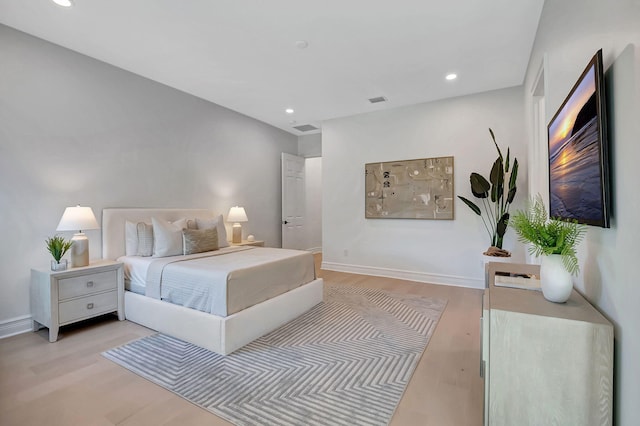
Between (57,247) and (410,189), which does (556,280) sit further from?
(57,247)

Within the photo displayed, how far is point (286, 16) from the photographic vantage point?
2.51 m

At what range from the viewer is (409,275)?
4629mm

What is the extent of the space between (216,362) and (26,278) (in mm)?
2144

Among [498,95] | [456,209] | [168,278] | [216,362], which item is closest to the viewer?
[216,362]

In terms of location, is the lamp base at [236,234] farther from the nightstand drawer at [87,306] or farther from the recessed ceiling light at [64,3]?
the recessed ceiling light at [64,3]

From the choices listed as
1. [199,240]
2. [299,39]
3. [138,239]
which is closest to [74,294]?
[138,239]

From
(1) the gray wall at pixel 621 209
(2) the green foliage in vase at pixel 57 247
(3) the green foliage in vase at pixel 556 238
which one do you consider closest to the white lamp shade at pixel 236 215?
(2) the green foliage in vase at pixel 57 247

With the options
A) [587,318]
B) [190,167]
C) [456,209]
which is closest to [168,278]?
[190,167]

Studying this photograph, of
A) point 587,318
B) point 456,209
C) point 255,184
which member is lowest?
point 587,318

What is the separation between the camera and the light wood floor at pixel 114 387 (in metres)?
1.64

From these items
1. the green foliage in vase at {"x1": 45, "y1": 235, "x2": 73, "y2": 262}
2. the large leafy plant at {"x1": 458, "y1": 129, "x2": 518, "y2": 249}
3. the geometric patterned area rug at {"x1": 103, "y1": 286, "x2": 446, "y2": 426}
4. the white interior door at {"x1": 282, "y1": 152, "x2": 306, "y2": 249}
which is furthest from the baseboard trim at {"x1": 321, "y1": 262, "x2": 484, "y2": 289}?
the green foliage in vase at {"x1": 45, "y1": 235, "x2": 73, "y2": 262}

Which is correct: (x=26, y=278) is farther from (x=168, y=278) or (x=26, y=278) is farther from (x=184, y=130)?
(x=184, y=130)

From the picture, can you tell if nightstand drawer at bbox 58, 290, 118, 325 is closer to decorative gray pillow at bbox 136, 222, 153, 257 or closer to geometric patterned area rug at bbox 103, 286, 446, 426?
decorative gray pillow at bbox 136, 222, 153, 257

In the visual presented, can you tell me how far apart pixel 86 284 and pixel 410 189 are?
13.8 feet
